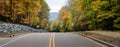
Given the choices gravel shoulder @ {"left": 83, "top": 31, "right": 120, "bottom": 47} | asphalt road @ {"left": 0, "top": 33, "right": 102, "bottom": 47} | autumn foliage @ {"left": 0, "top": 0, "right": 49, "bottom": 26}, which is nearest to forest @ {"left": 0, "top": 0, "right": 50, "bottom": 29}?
autumn foliage @ {"left": 0, "top": 0, "right": 49, "bottom": 26}

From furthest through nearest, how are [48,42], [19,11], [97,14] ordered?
[19,11] < [97,14] < [48,42]

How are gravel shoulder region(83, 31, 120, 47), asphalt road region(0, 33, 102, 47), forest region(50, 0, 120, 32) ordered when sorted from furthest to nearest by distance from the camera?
forest region(50, 0, 120, 32) < gravel shoulder region(83, 31, 120, 47) < asphalt road region(0, 33, 102, 47)

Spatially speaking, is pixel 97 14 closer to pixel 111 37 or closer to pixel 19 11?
pixel 19 11

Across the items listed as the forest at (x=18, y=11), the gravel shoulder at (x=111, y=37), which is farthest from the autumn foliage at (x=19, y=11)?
the gravel shoulder at (x=111, y=37)

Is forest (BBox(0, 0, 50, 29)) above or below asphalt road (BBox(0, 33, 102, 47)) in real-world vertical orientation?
above

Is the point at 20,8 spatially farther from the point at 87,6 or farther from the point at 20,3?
the point at 87,6

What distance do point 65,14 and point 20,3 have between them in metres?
37.3

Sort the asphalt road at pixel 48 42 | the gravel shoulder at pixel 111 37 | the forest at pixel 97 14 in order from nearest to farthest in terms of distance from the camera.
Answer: the asphalt road at pixel 48 42
the gravel shoulder at pixel 111 37
the forest at pixel 97 14

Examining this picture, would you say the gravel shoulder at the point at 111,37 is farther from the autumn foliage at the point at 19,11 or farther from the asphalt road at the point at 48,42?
the autumn foliage at the point at 19,11

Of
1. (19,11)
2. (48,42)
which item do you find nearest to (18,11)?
(19,11)

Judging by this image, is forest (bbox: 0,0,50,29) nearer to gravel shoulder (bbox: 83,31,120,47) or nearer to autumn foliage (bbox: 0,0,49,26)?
autumn foliage (bbox: 0,0,49,26)

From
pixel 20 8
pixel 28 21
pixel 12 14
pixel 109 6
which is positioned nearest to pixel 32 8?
pixel 28 21

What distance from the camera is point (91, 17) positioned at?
72.9m

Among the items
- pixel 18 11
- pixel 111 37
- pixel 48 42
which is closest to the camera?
pixel 48 42
